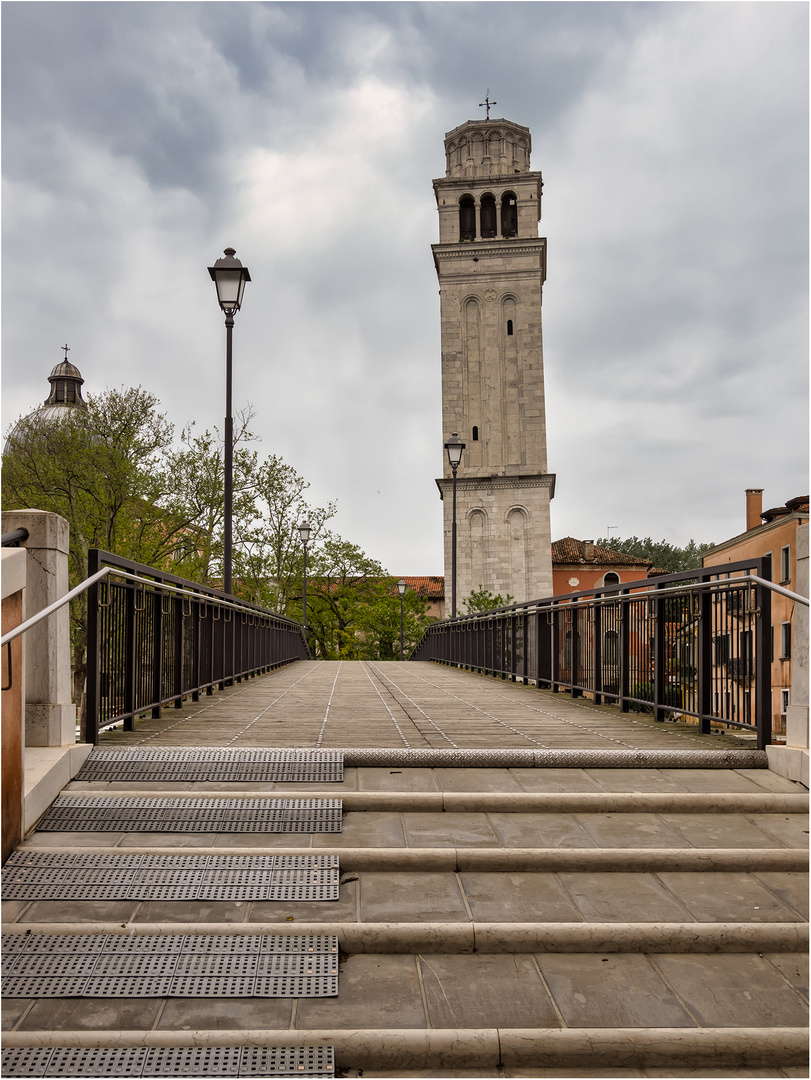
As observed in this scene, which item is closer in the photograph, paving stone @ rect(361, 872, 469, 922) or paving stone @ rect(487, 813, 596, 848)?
paving stone @ rect(361, 872, 469, 922)

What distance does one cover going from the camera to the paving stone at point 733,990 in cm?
331

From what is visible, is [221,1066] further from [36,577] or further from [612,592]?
[612,592]

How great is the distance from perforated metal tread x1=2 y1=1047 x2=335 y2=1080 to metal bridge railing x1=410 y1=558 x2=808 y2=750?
380cm

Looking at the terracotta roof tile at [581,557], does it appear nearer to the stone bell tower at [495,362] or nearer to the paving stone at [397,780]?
the stone bell tower at [495,362]

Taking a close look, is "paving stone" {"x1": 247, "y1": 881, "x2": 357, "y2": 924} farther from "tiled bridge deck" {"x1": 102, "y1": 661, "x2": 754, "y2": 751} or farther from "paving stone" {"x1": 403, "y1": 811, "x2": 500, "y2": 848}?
"tiled bridge deck" {"x1": 102, "y1": 661, "x2": 754, "y2": 751}

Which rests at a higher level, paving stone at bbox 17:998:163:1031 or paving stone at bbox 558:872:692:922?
paving stone at bbox 558:872:692:922

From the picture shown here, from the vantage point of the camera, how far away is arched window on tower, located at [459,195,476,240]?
60.5m

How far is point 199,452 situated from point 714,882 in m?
33.2

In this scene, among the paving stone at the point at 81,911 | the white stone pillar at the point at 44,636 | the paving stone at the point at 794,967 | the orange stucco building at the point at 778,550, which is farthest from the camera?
the orange stucco building at the point at 778,550

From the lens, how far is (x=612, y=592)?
30.4 feet

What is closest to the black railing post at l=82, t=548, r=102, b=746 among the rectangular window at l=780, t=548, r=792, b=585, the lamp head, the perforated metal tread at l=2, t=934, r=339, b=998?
the perforated metal tread at l=2, t=934, r=339, b=998

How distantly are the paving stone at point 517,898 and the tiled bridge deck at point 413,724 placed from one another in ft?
5.05

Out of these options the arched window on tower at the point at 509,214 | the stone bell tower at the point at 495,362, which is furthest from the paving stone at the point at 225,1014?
the arched window on tower at the point at 509,214

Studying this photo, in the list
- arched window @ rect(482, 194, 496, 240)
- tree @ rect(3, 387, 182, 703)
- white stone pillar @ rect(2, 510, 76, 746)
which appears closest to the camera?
white stone pillar @ rect(2, 510, 76, 746)
